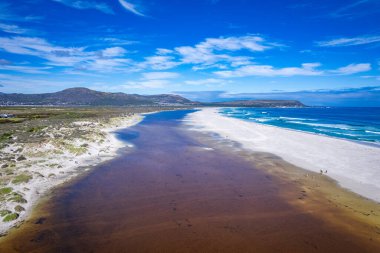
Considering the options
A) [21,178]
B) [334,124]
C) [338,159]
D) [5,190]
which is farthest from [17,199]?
[334,124]

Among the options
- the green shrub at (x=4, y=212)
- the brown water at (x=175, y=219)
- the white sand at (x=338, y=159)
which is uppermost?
the green shrub at (x=4, y=212)

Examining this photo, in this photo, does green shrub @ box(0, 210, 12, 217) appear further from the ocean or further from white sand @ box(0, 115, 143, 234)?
the ocean

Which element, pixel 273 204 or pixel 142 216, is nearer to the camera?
pixel 142 216

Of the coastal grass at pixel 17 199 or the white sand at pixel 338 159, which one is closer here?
the coastal grass at pixel 17 199

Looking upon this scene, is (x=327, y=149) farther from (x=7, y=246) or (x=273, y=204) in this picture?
(x=7, y=246)

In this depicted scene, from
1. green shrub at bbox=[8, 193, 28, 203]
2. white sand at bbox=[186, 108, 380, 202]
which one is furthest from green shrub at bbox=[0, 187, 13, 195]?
white sand at bbox=[186, 108, 380, 202]

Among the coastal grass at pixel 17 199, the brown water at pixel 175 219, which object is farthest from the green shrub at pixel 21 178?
the brown water at pixel 175 219

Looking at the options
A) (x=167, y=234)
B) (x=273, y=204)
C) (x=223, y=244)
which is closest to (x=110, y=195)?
(x=167, y=234)

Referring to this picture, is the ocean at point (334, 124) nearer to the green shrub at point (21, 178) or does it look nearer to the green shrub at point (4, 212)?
the green shrub at point (21, 178)

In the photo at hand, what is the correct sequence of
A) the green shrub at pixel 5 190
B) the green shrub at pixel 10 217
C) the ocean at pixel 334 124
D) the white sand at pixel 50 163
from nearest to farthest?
the green shrub at pixel 10 217 < the green shrub at pixel 5 190 < the white sand at pixel 50 163 < the ocean at pixel 334 124
